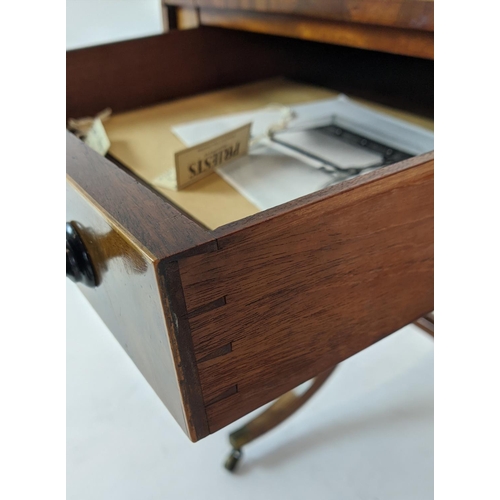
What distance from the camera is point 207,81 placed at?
Result: 899 mm

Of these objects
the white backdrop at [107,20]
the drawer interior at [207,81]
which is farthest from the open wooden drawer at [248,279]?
the white backdrop at [107,20]

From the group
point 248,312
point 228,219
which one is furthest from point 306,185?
point 248,312

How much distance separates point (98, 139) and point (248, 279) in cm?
40

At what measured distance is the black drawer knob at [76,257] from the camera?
47 centimetres

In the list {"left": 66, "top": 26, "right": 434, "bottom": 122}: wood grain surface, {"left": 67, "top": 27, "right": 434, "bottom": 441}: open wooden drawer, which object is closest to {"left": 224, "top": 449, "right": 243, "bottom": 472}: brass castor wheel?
{"left": 67, "top": 27, "right": 434, "bottom": 441}: open wooden drawer

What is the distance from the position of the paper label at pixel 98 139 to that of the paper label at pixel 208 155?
0.13m

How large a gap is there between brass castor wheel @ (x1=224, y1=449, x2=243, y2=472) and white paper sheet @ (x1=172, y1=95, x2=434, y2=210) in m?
0.50

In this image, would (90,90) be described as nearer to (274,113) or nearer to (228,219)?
(274,113)

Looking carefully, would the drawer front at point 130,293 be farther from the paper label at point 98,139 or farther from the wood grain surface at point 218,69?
the wood grain surface at point 218,69

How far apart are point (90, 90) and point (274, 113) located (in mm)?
272

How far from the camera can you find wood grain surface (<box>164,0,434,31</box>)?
489 mm

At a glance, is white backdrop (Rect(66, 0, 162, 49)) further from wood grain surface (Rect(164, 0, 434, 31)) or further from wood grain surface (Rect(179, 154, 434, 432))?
wood grain surface (Rect(179, 154, 434, 432))

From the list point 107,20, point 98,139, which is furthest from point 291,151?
point 107,20

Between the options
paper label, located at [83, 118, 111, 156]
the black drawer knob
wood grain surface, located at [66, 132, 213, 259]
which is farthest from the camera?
paper label, located at [83, 118, 111, 156]
